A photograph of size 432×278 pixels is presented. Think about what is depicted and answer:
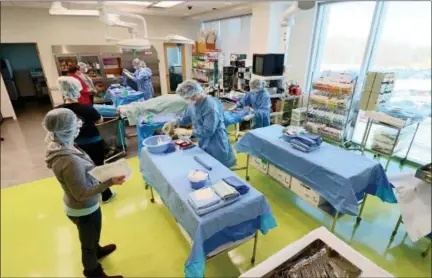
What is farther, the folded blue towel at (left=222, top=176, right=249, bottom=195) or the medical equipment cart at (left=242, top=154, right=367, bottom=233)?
the medical equipment cart at (left=242, top=154, right=367, bottom=233)

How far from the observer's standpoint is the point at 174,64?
5.60 feet

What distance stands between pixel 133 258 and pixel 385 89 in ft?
13.7

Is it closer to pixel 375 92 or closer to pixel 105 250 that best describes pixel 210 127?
pixel 105 250

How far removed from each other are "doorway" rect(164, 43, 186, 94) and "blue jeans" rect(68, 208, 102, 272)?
3.51ft

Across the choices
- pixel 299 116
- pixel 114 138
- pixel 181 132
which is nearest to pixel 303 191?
pixel 181 132

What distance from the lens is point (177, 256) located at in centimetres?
209

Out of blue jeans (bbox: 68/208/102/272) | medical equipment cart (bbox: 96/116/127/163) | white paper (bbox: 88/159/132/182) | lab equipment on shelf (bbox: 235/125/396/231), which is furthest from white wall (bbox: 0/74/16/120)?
medical equipment cart (bbox: 96/116/127/163)

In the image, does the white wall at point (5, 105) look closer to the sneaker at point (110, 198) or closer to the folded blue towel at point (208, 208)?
the folded blue towel at point (208, 208)

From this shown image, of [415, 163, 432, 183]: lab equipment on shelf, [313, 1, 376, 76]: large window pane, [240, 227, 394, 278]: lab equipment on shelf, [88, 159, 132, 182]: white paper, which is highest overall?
[313, 1, 376, 76]: large window pane

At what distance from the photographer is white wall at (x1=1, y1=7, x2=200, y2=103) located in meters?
0.82

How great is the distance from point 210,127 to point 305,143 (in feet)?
3.31

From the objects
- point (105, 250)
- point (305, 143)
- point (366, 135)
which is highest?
point (305, 143)

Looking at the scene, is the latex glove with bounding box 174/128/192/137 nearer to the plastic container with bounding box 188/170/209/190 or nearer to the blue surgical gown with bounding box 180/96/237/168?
the blue surgical gown with bounding box 180/96/237/168

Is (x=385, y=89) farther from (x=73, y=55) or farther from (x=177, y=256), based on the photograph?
(x=73, y=55)
